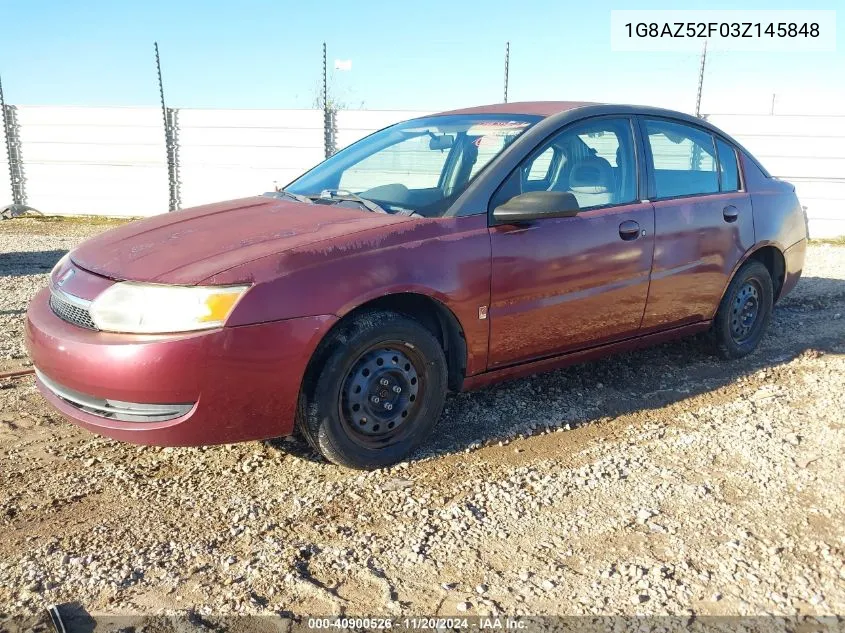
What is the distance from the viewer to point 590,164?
3.92 m

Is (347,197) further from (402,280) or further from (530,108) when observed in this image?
(530,108)

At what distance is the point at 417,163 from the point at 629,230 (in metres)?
1.23

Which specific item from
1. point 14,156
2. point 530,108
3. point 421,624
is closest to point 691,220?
point 530,108

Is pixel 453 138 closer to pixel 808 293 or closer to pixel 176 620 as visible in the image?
pixel 176 620

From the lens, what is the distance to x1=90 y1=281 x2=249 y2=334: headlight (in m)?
2.64

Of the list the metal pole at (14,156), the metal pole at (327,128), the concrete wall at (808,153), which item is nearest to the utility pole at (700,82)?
the concrete wall at (808,153)

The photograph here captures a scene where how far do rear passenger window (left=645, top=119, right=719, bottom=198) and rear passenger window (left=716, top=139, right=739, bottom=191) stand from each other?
0.23 feet

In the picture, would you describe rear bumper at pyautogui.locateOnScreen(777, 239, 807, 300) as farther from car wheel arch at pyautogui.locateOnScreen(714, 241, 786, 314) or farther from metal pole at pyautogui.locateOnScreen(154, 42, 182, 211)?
metal pole at pyautogui.locateOnScreen(154, 42, 182, 211)

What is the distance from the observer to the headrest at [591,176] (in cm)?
384

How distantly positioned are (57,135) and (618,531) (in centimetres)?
1399

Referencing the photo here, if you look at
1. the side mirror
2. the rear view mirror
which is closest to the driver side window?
the side mirror

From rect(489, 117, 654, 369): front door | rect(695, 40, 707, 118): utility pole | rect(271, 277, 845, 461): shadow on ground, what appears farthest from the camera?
rect(695, 40, 707, 118): utility pole

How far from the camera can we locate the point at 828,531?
2.71m

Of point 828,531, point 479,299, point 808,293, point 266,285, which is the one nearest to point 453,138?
point 479,299
